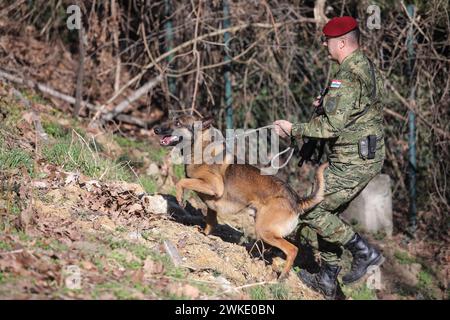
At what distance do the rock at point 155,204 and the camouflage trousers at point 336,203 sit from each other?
5.49 ft

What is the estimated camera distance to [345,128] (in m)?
5.70

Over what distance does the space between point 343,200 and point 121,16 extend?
5771mm

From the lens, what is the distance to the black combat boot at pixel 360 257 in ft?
20.2

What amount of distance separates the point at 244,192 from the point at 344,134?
121 cm

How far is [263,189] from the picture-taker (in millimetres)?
6191

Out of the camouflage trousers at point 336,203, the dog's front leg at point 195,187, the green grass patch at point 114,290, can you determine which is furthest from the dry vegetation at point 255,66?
the green grass patch at point 114,290

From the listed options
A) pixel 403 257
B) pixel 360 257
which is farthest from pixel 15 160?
pixel 403 257

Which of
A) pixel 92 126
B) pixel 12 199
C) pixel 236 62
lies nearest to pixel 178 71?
pixel 236 62

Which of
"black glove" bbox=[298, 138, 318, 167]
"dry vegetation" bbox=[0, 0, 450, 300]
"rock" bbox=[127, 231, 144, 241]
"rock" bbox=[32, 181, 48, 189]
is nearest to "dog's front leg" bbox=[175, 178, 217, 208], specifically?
"rock" bbox=[127, 231, 144, 241]

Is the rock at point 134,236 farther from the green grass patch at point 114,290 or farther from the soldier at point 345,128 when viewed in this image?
the soldier at point 345,128

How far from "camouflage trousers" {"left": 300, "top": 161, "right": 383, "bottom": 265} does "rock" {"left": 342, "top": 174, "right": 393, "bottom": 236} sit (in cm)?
288
